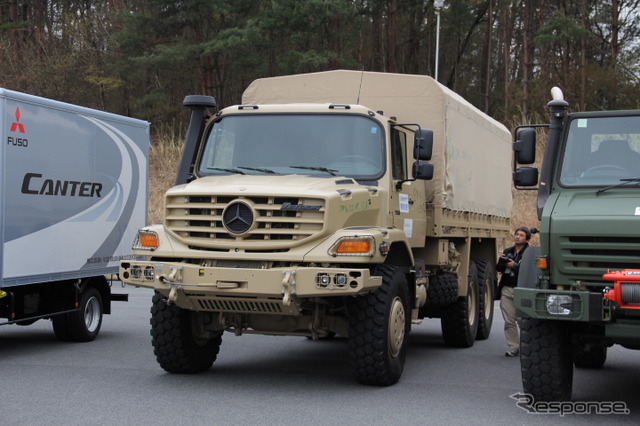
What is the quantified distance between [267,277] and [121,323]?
272 inches

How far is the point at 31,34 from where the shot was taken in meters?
43.6

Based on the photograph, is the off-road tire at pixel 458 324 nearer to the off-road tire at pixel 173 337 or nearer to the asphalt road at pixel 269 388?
the asphalt road at pixel 269 388

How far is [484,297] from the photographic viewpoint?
13477mm

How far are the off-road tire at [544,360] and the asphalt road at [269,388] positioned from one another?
243 mm

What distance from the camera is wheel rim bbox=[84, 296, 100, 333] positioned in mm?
12266

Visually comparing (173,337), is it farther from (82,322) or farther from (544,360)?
(544,360)

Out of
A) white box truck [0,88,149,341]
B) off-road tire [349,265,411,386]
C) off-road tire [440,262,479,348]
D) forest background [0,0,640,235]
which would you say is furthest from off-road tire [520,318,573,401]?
forest background [0,0,640,235]

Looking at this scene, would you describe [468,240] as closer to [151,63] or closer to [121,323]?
[121,323]

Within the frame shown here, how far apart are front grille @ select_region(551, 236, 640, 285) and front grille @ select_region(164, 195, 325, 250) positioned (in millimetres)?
2278

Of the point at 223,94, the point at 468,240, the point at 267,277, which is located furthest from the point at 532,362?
the point at 223,94

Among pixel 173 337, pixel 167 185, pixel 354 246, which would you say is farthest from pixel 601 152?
pixel 167 185

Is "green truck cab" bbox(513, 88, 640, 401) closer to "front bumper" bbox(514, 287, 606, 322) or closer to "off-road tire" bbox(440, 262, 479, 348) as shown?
"front bumper" bbox(514, 287, 606, 322)

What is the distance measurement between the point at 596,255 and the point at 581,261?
5.5 inches

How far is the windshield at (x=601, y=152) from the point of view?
27.0 feet
